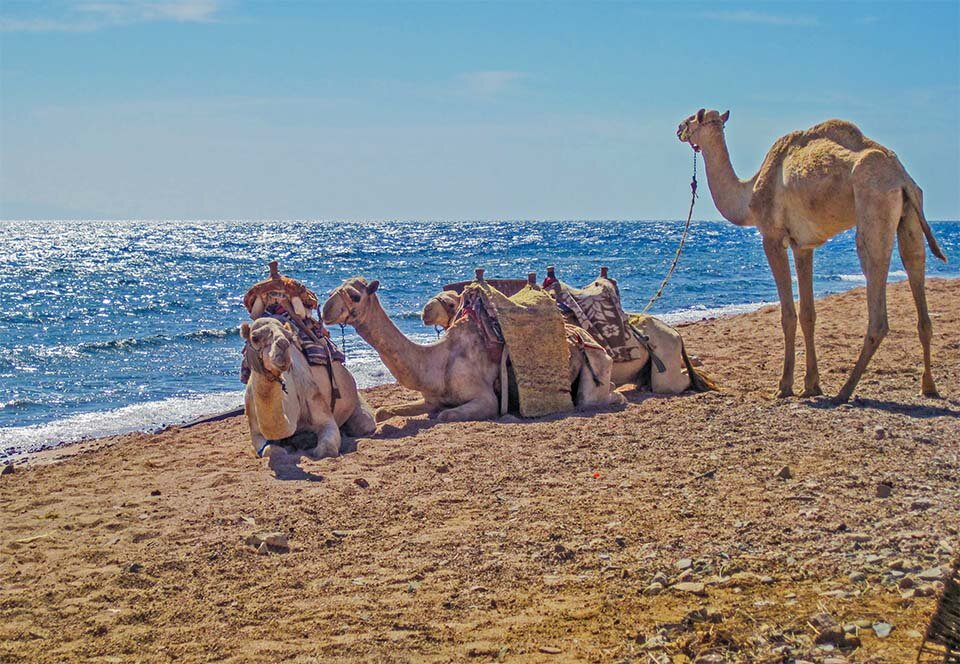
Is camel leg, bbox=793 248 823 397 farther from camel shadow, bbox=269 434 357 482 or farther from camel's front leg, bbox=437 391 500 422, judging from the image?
camel shadow, bbox=269 434 357 482

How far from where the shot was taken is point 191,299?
32.5m

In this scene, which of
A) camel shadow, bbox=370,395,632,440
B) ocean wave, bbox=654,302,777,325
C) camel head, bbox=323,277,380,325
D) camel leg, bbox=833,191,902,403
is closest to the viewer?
camel leg, bbox=833,191,902,403

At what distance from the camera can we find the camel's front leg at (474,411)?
9969 millimetres

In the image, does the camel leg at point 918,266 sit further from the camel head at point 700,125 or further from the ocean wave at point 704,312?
the ocean wave at point 704,312

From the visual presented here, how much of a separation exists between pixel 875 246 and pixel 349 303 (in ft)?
15.2

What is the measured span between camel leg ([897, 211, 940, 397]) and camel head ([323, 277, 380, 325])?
464 cm

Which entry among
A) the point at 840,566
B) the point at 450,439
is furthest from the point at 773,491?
the point at 450,439

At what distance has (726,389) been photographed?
11.2m

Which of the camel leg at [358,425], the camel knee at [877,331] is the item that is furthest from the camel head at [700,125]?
the camel leg at [358,425]

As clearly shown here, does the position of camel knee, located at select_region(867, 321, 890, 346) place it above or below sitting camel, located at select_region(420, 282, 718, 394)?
above

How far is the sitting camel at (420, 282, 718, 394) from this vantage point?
11.0m

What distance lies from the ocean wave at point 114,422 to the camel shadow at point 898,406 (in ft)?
23.2

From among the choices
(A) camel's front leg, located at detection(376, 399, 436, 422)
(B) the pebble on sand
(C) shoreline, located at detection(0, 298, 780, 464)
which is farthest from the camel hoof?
(B) the pebble on sand

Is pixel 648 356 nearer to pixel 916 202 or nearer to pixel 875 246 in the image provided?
pixel 875 246
